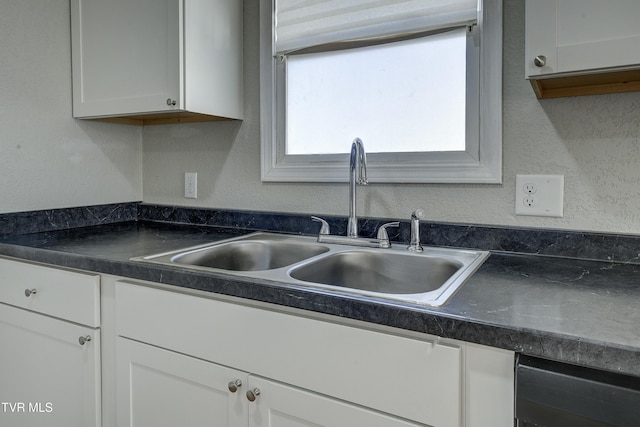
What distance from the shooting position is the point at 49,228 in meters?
1.63

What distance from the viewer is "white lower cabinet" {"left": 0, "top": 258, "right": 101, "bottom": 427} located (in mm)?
1175

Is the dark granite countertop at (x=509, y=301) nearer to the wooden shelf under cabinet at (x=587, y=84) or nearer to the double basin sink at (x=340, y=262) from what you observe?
the double basin sink at (x=340, y=262)

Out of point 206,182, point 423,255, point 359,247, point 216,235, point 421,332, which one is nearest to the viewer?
point 421,332

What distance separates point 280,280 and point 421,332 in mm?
325

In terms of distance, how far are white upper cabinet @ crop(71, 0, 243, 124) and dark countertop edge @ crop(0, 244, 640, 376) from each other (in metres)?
0.65

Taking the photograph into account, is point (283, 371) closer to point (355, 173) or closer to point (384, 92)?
point (355, 173)

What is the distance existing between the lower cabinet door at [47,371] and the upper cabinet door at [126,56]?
78 centimetres

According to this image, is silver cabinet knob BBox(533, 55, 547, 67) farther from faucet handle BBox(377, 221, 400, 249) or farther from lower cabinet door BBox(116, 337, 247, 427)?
lower cabinet door BBox(116, 337, 247, 427)

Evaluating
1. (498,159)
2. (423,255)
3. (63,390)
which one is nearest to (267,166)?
(423,255)

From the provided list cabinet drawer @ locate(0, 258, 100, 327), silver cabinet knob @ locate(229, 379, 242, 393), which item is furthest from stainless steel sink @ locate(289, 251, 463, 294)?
cabinet drawer @ locate(0, 258, 100, 327)

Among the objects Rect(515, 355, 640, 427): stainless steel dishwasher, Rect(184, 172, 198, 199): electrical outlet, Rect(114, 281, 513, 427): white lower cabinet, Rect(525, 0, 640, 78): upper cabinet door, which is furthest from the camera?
Rect(184, 172, 198, 199): electrical outlet

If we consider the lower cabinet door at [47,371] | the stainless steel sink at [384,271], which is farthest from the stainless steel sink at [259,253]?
the lower cabinet door at [47,371]

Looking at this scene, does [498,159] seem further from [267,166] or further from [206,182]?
[206,182]

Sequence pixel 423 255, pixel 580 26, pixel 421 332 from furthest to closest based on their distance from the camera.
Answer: pixel 423 255 < pixel 580 26 < pixel 421 332
